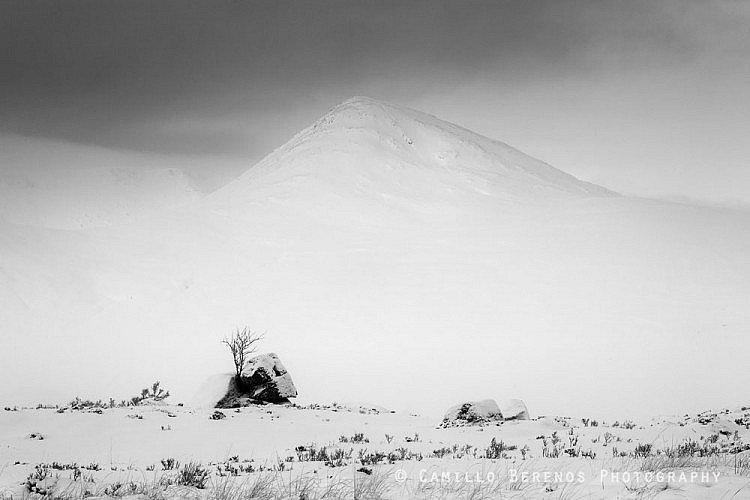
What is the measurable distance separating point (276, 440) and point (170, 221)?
79813mm

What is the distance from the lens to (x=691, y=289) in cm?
5800

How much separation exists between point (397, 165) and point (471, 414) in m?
90.4

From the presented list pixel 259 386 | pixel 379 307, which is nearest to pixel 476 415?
pixel 259 386

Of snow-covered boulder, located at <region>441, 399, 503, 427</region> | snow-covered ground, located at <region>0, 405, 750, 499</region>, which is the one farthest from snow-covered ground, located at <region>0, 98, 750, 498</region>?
snow-covered boulder, located at <region>441, 399, 503, 427</region>

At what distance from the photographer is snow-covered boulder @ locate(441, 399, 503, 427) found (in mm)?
19953

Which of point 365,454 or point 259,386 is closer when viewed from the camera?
point 365,454

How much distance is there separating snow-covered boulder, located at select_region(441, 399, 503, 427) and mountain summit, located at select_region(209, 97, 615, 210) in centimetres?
7380

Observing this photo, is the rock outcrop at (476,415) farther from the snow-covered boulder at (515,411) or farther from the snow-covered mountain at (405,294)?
the snow-covered mountain at (405,294)

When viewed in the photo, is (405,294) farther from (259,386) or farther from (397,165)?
(397,165)

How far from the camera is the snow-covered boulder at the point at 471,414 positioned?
65.5 ft
